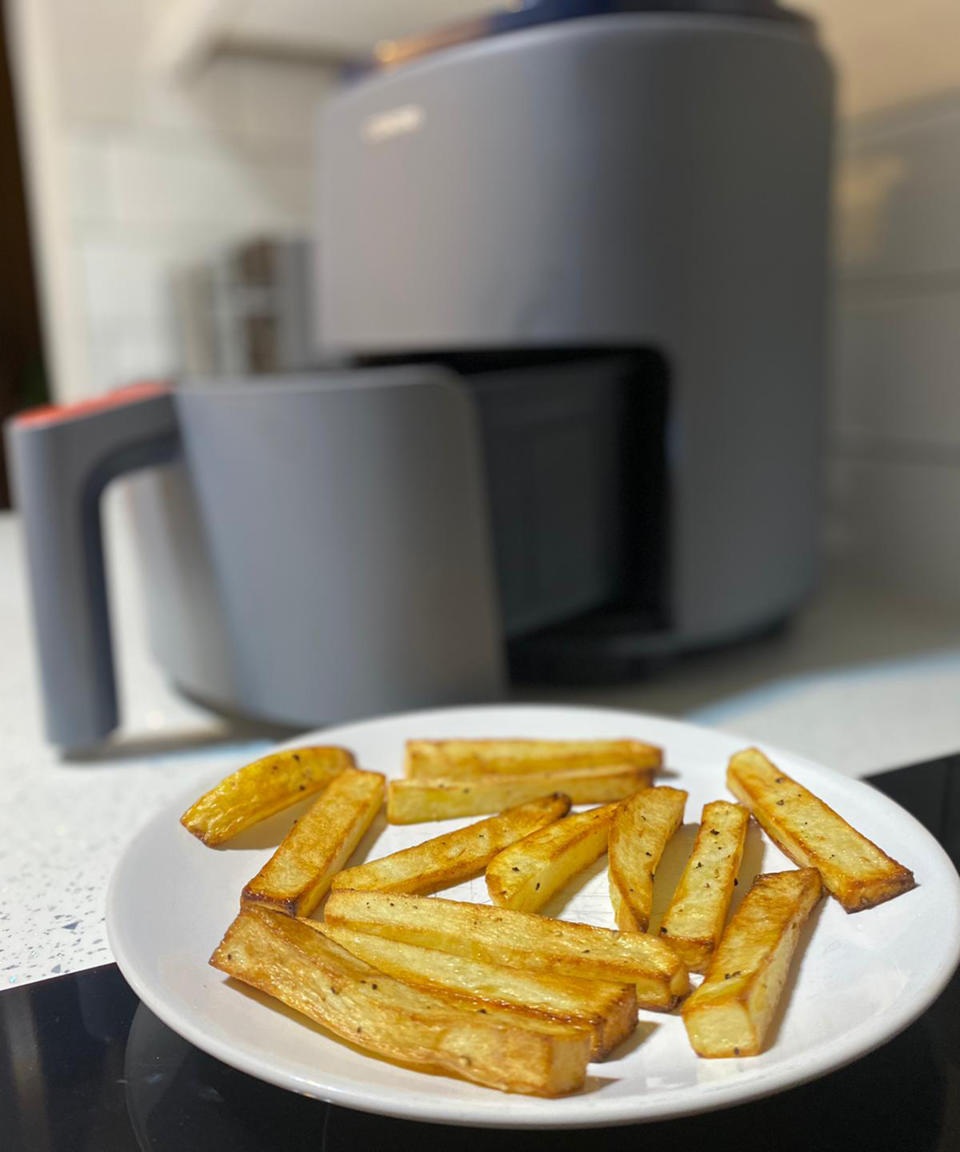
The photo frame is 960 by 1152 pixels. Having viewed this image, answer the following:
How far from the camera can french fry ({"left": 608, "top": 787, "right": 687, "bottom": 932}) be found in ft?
1.34

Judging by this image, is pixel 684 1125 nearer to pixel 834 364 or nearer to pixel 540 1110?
pixel 540 1110

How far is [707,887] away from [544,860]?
0.06 metres

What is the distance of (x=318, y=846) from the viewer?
0.46 meters

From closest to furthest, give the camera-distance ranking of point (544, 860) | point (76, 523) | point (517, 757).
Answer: point (544, 860) → point (517, 757) → point (76, 523)

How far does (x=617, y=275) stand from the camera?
0.74 meters

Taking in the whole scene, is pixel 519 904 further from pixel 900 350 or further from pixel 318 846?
pixel 900 350

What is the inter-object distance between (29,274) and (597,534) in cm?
236

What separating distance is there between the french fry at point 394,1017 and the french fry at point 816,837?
0.14 meters

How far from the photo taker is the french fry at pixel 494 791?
511 mm

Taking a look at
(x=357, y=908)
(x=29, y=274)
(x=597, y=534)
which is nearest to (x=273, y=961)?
(x=357, y=908)

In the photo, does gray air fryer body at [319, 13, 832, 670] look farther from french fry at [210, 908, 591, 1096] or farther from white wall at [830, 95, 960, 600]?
french fry at [210, 908, 591, 1096]

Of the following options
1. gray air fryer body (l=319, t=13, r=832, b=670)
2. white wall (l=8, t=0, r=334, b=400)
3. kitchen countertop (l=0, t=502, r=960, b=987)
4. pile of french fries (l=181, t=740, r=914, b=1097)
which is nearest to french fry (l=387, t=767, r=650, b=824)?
pile of french fries (l=181, t=740, r=914, b=1097)

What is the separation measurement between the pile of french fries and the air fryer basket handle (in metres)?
0.24

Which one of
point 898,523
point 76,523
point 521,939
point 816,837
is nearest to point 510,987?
point 521,939
